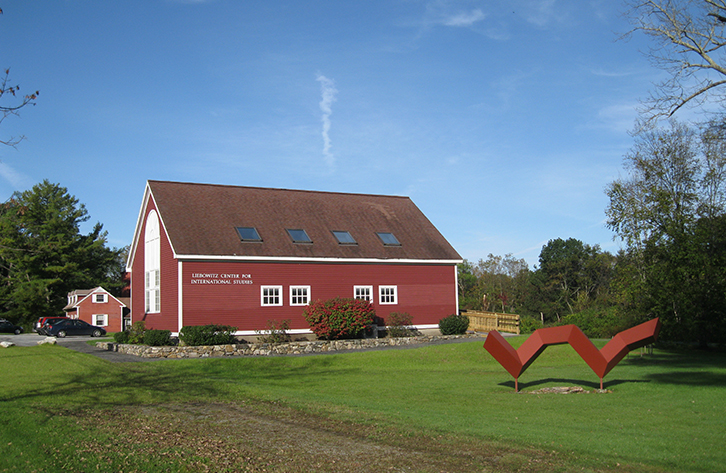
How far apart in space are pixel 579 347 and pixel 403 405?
520cm

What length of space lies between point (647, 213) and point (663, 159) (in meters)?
3.63

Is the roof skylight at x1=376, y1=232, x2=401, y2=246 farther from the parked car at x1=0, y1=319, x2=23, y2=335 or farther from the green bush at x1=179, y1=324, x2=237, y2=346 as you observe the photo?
the parked car at x1=0, y1=319, x2=23, y2=335

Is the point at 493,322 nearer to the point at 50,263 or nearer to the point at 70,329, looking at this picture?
the point at 70,329

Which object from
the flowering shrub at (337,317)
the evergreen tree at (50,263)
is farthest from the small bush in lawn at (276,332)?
the evergreen tree at (50,263)

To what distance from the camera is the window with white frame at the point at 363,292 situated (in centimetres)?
3130

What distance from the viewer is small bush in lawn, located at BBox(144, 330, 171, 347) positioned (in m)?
25.5

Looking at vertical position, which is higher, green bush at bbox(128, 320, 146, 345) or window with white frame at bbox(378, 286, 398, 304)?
window with white frame at bbox(378, 286, 398, 304)

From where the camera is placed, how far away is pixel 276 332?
2833 cm

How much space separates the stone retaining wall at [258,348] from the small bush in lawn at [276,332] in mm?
1037

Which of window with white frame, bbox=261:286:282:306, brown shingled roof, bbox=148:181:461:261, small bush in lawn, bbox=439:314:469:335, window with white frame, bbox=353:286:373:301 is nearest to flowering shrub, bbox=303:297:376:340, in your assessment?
window with white frame, bbox=261:286:282:306

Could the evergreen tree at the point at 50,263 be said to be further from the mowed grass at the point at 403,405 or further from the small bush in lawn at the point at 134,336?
the mowed grass at the point at 403,405

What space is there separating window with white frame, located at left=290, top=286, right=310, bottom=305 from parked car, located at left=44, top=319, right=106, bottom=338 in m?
21.6

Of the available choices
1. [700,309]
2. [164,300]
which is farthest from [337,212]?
[700,309]

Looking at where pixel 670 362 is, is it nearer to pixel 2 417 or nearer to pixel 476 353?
pixel 476 353
